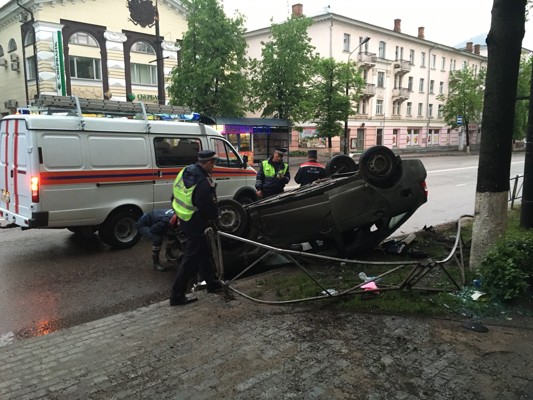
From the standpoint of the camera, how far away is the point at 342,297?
15.4 ft

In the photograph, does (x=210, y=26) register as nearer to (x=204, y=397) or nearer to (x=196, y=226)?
(x=196, y=226)

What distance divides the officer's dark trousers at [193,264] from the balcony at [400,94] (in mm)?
47998

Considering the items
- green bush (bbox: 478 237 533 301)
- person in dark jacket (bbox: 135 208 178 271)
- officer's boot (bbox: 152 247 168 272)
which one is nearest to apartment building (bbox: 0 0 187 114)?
person in dark jacket (bbox: 135 208 178 271)

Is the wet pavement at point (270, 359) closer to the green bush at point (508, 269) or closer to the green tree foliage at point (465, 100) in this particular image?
the green bush at point (508, 269)

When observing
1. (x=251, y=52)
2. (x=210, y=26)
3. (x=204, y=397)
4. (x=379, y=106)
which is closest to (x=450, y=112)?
(x=379, y=106)

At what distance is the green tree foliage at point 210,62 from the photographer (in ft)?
76.1

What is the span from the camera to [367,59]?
4425 centimetres

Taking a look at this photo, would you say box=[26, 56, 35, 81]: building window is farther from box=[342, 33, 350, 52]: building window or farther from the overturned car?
the overturned car

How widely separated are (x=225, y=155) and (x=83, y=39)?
896 inches

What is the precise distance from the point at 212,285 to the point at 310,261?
163 centimetres

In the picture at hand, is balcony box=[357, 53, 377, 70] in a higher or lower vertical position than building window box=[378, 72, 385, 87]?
higher

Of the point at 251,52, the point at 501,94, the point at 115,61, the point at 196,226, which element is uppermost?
the point at 251,52

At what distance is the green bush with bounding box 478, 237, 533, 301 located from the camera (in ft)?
14.0

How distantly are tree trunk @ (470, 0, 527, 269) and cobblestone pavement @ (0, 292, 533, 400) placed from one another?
4.82 ft
